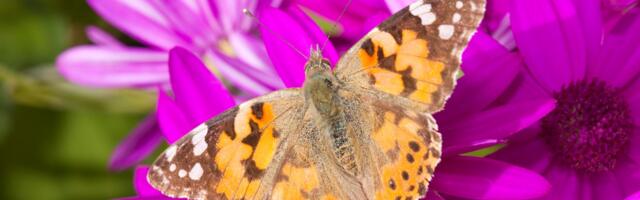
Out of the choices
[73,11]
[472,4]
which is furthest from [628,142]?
[73,11]

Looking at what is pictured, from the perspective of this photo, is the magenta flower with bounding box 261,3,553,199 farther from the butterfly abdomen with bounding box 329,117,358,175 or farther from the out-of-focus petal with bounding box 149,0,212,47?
the out-of-focus petal with bounding box 149,0,212,47

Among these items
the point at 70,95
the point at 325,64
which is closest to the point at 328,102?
the point at 325,64

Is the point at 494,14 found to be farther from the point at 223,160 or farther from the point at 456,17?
the point at 223,160

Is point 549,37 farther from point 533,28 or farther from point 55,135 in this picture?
point 55,135

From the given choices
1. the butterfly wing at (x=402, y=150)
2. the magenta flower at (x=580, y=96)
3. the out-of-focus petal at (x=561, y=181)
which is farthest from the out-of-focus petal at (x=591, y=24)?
the butterfly wing at (x=402, y=150)

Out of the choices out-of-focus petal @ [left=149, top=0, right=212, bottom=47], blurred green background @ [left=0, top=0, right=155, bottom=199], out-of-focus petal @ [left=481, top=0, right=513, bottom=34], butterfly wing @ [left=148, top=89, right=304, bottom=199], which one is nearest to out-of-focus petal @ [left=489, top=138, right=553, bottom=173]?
out-of-focus petal @ [left=481, top=0, right=513, bottom=34]
